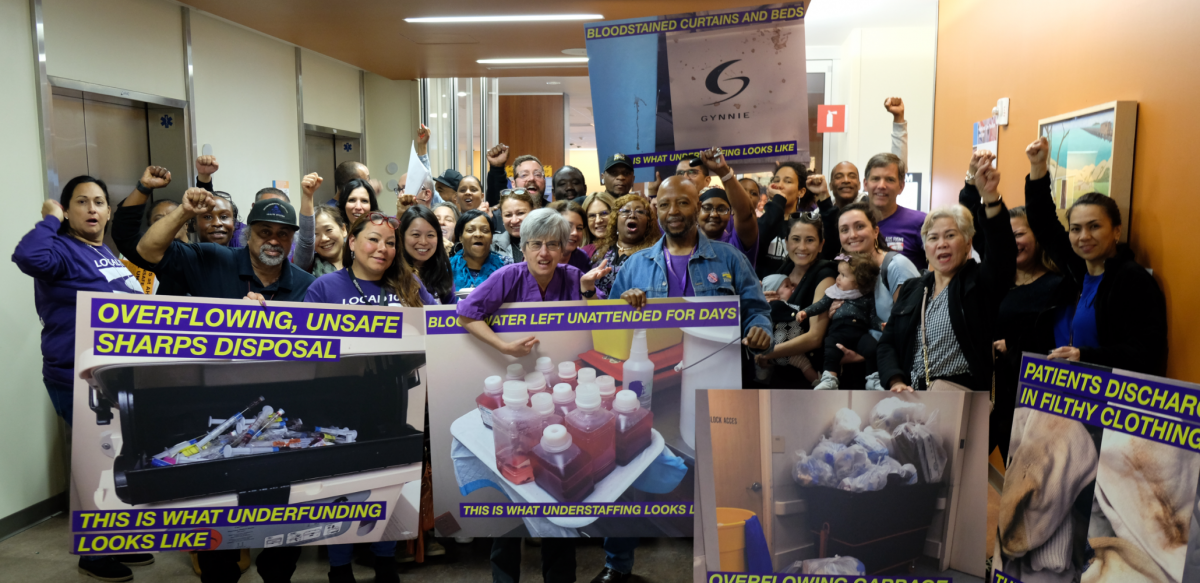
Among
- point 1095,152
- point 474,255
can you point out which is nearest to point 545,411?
point 474,255

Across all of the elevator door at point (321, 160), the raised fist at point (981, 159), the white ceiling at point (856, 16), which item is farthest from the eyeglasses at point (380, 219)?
the elevator door at point (321, 160)

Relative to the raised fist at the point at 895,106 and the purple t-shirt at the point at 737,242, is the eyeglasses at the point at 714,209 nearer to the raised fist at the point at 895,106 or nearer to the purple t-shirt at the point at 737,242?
the purple t-shirt at the point at 737,242

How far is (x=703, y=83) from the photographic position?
329 centimetres

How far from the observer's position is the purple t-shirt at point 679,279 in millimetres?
3023

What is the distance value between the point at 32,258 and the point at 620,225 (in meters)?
2.71

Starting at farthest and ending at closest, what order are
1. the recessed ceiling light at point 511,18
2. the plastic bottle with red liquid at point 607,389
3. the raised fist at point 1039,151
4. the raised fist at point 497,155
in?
1. the recessed ceiling light at point 511,18
2. the raised fist at point 497,155
3. the plastic bottle with red liquid at point 607,389
4. the raised fist at point 1039,151

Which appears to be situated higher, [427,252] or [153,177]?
[153,177]

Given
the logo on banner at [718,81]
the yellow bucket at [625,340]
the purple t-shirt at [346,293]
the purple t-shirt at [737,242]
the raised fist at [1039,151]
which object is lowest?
the yellow bucket at [625,340]

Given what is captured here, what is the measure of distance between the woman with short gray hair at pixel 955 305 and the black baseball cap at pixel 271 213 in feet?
8.68

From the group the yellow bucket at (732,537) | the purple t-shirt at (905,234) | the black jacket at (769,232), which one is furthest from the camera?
the black jacket at (769,232)

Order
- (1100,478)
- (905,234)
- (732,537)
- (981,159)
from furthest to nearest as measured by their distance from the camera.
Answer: (905,234) < (981,159) < (732,537) < (1100,478)

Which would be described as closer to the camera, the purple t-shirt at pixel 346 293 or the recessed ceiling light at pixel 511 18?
the purple t-shirt at pixel 346 293

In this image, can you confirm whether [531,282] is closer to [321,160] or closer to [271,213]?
[271,213]

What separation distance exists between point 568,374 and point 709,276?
73 cm
